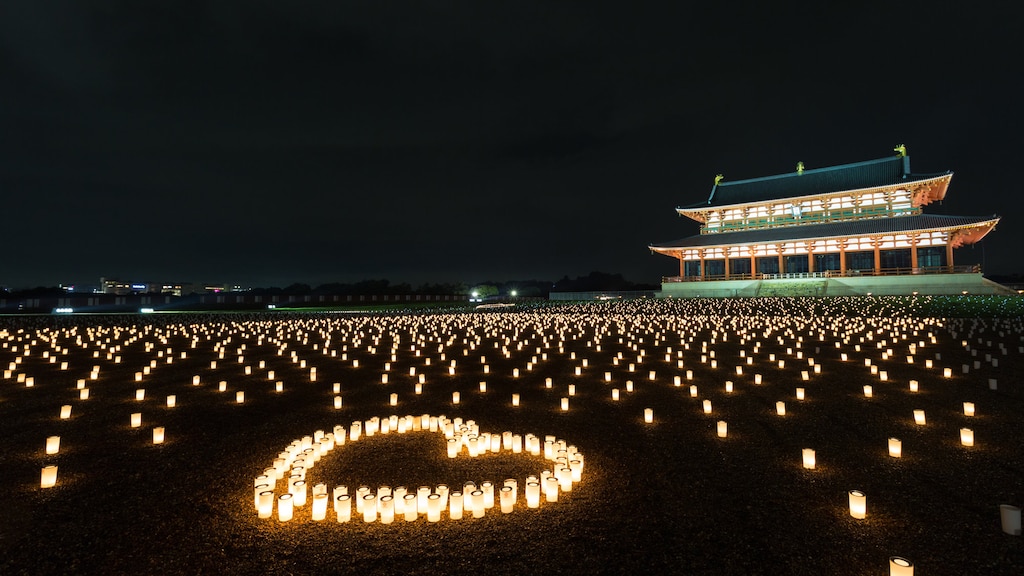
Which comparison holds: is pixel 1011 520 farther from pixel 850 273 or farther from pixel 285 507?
pixel 850 273

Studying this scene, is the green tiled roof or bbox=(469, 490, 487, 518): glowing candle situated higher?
the green tiled roof

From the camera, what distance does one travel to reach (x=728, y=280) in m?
37.6

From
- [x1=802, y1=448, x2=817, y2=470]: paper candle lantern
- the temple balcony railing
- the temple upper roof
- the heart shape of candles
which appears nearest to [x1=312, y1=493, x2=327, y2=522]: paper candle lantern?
the heart shape of candles

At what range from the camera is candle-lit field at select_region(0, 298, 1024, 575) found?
11.1 ft

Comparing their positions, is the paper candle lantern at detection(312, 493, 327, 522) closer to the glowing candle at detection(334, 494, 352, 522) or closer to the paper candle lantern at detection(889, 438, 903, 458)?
the glowing candle at detection(334, 494, 352, 522)

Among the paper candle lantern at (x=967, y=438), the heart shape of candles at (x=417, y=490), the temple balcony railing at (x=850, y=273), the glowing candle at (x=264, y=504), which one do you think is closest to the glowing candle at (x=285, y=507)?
the heart shape of candles at (x=417, y=490)

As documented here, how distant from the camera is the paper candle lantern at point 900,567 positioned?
9.25ft

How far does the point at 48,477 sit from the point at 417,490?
3.68 meters

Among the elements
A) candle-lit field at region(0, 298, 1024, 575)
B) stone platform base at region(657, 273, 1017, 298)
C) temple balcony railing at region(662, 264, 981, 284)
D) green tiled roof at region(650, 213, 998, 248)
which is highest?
green tiled roof at region(650, 213, 998, 248)

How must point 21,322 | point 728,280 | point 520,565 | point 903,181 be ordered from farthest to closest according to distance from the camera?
1. point 728,280
2. point 903,181
3. point 21,322
4. point 520,565

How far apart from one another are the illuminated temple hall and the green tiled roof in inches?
2.7

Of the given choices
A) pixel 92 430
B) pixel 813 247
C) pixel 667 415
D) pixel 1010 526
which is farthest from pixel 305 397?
pixel 813 247

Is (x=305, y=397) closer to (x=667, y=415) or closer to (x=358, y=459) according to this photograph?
(x=358, y=459)

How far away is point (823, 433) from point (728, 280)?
34.5 meters
